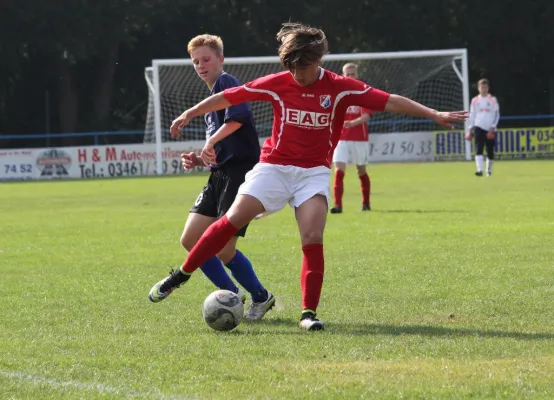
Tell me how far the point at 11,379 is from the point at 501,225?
892 cm

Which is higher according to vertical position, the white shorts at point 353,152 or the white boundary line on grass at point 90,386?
the white shorts at point 353,152

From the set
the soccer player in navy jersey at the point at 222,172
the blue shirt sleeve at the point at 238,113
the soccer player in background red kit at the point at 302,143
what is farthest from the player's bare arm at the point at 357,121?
the soccer player in background red kit at the point at 302,143

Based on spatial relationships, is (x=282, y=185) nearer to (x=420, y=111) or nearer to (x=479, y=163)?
(x=420, y=111)

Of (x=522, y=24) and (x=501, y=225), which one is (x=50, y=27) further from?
(x=501, y=225)

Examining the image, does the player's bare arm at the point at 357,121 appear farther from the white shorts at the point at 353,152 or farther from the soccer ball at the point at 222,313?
the soccer ball at the point at 222,313

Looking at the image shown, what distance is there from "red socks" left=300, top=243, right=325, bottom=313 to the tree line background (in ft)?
126

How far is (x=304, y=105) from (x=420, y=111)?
0.67 m

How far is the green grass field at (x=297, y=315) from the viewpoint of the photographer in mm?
5094

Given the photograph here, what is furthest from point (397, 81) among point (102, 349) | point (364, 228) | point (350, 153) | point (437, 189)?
point (102, 349)

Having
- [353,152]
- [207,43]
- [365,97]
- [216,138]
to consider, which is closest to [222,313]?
[216,138]

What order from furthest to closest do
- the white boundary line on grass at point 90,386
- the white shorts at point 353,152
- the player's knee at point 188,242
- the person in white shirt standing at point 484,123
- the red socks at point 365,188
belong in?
the person in white shirt standing at point 484,123
the white shorts at point 353,152
the red socks at point 365,188
the player's knee at point 188,242
the white boundary line on grass at point 90,386

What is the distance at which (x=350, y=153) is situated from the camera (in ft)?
55.7

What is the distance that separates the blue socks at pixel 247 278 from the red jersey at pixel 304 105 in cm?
91

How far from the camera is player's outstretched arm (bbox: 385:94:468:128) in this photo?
6656 mm
